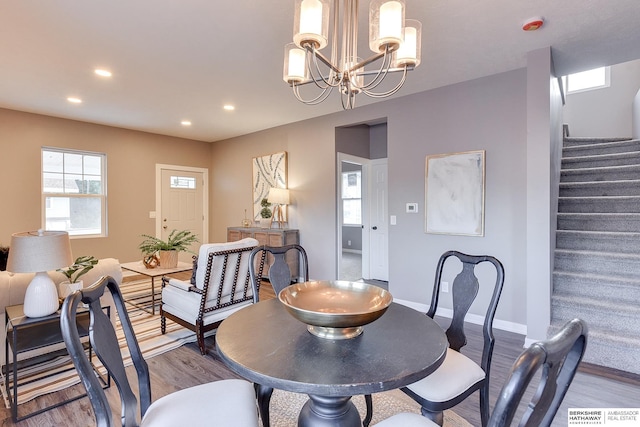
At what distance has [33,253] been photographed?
1.88 m

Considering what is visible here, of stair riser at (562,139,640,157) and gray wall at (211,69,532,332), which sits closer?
gray wall at (211,69,532,332)

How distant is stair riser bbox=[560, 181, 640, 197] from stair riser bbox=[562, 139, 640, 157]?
0.87 metres

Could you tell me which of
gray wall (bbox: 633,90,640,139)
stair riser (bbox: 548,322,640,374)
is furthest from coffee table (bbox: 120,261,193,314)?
gray wall (bbox: 633,90,640,139)

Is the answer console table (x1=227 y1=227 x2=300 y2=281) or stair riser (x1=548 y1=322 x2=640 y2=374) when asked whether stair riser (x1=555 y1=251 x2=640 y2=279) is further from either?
console table (x1=227 y1=227 x2=300 y2=281)

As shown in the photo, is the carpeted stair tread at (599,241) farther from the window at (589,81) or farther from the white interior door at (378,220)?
the window at (589,81)

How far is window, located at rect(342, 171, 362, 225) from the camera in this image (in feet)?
27.1

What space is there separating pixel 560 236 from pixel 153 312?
4.58 meters

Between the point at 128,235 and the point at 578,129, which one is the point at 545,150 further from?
the point at 128,235

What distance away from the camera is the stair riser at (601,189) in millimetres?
3615

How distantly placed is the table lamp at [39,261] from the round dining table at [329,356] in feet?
4.31

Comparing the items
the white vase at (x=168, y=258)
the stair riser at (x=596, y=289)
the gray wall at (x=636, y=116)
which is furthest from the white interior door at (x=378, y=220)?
the gray wall at (x=636, y=116)

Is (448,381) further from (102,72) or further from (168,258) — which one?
(102,72)

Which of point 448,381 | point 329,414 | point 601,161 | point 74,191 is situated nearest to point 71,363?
point 329,414

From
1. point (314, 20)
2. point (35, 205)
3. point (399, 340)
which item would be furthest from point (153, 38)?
point (35, 205)
